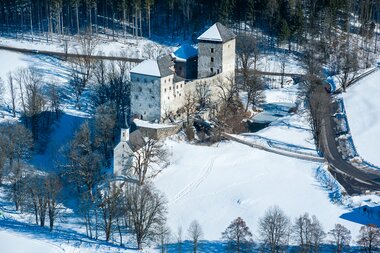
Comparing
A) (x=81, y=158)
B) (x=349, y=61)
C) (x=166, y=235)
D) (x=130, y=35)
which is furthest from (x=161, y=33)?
(x=166, y=235)

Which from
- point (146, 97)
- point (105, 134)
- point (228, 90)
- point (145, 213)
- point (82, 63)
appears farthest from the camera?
point (82, 63)

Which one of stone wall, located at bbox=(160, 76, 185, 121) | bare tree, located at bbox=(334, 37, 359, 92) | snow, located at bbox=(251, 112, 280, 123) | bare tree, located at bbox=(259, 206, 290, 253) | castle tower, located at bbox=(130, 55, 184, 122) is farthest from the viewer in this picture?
bare tree, located at bbox=(334, 37, 359, 92)

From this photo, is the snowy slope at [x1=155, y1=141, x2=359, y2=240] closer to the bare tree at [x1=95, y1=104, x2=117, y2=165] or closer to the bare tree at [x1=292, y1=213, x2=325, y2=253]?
the bare tree at [x1=292, y1=213, x2=325, y2=253]

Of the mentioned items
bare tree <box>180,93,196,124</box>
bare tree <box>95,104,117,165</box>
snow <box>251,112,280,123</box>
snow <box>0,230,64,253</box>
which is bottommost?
snow <box>0,230,64,253</box>

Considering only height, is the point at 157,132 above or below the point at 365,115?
above

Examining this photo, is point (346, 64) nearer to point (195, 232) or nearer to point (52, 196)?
point (195, 232)

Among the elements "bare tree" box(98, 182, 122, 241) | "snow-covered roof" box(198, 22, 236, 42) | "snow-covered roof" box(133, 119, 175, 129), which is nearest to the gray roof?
"snow-covered roof" box(133, 119, 175, 129)

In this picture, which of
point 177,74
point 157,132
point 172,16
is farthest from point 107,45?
point 157,132
